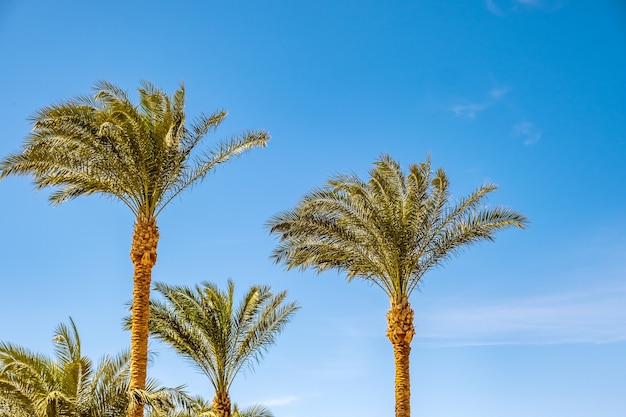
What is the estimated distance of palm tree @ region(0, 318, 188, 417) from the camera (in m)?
19.1

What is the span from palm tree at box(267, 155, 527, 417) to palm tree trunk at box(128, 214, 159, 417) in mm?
4530

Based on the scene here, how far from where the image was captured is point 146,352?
20281 millimetres

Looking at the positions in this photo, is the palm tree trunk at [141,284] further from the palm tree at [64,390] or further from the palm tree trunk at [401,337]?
the palm tree trunk at [401,337]

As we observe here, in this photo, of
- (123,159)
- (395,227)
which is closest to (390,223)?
(395,227)

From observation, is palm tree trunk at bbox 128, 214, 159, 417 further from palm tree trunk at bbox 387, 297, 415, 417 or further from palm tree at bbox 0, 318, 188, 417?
palm tree trunk at bbox 387, 297, 415, 417

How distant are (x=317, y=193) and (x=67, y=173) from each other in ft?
24.8

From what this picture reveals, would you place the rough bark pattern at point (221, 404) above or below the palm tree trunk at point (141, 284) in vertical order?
below

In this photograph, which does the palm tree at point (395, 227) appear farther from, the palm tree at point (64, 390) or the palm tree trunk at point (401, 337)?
the palm tree at point (64, 390)

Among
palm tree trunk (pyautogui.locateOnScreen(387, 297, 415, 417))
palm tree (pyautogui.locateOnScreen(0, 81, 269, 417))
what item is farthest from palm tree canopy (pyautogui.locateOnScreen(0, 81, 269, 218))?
palm tree trunk (pyautogui.locateOnScreen(387, 297, 415, 417))

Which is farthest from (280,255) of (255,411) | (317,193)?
(255,411)

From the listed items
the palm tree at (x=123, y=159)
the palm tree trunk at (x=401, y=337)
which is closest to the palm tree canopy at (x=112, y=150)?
the palm tree at (x=123, y=159)

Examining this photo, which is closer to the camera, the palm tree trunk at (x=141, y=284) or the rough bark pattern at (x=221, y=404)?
the palm tree trunk at (x=141, y=284)

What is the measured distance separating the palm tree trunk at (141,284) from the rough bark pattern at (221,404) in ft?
20.7

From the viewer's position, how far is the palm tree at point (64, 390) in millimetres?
19125
